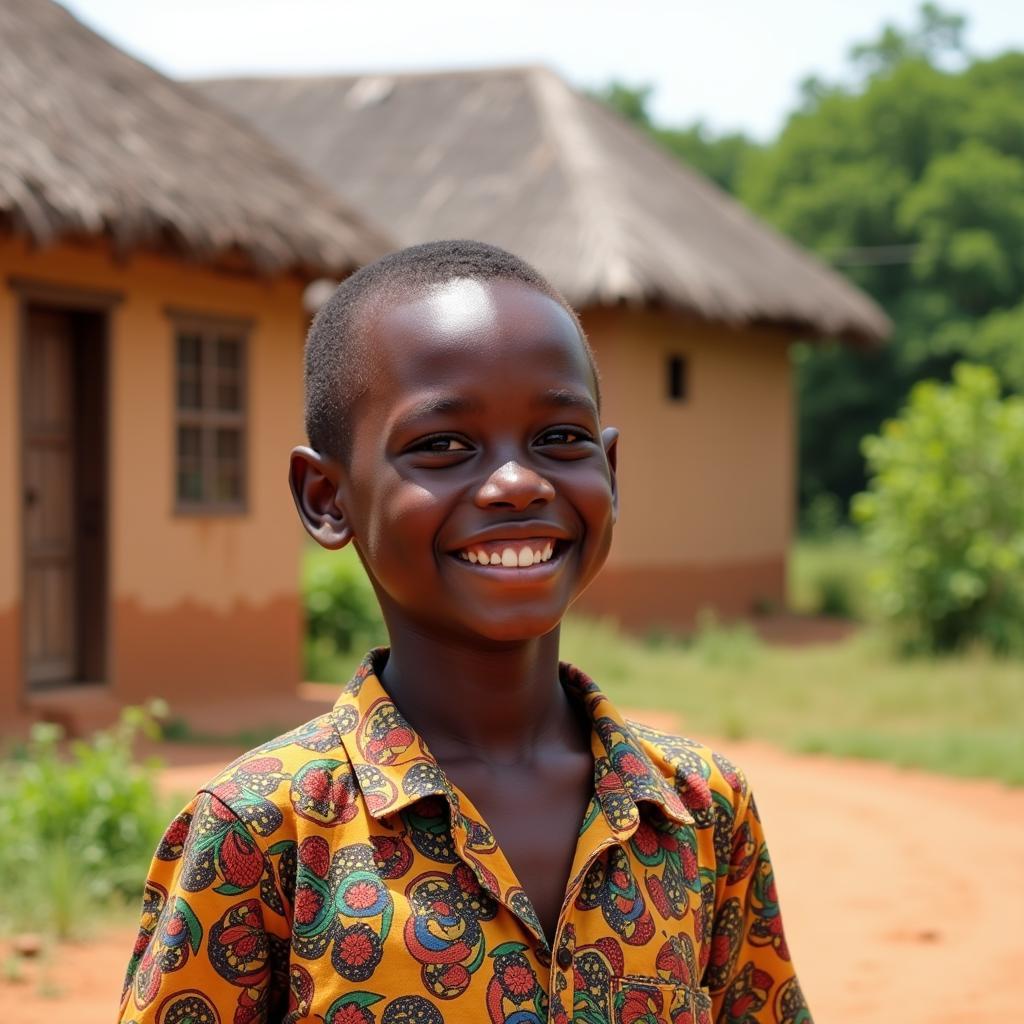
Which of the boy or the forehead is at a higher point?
the forehead

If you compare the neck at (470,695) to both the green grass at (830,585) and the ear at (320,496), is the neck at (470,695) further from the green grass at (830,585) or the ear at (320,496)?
the green grass at (830,585)

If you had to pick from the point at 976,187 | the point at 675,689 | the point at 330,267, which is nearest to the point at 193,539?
the point at 330,267

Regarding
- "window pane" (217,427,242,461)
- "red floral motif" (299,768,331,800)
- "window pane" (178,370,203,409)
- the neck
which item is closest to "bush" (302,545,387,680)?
"window pane" (217,427,242,461)

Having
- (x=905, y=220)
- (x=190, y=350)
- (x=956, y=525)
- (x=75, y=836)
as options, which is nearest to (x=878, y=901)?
(x=75, y=836)

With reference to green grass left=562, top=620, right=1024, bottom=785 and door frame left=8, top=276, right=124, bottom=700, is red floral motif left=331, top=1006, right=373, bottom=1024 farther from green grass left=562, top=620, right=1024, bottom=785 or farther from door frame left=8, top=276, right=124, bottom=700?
door frame left=8, top=276, right=124, bottom=700

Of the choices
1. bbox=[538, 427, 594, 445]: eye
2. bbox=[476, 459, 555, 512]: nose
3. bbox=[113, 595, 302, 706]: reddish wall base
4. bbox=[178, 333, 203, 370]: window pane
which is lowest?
bbox=[113, 595, 302, 706]: reddish wall base

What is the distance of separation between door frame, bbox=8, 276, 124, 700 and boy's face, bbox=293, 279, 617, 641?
22.8 ft

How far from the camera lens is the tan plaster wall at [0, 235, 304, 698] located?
827 centimetres

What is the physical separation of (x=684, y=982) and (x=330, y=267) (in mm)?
8075

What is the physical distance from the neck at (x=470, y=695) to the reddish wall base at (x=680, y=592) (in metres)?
11.5

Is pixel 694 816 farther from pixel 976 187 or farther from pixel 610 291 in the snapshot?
pixel 976 187

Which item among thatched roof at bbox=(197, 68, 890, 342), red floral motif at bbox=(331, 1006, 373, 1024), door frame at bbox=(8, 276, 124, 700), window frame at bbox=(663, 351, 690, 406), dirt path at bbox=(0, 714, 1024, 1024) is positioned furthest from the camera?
window frame at bbox=(663, 351, 690, 406)

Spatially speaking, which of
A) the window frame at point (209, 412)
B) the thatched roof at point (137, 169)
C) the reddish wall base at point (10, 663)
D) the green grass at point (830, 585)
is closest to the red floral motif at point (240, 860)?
the thatched roof at point (137, 169)

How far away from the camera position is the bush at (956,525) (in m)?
11.4
